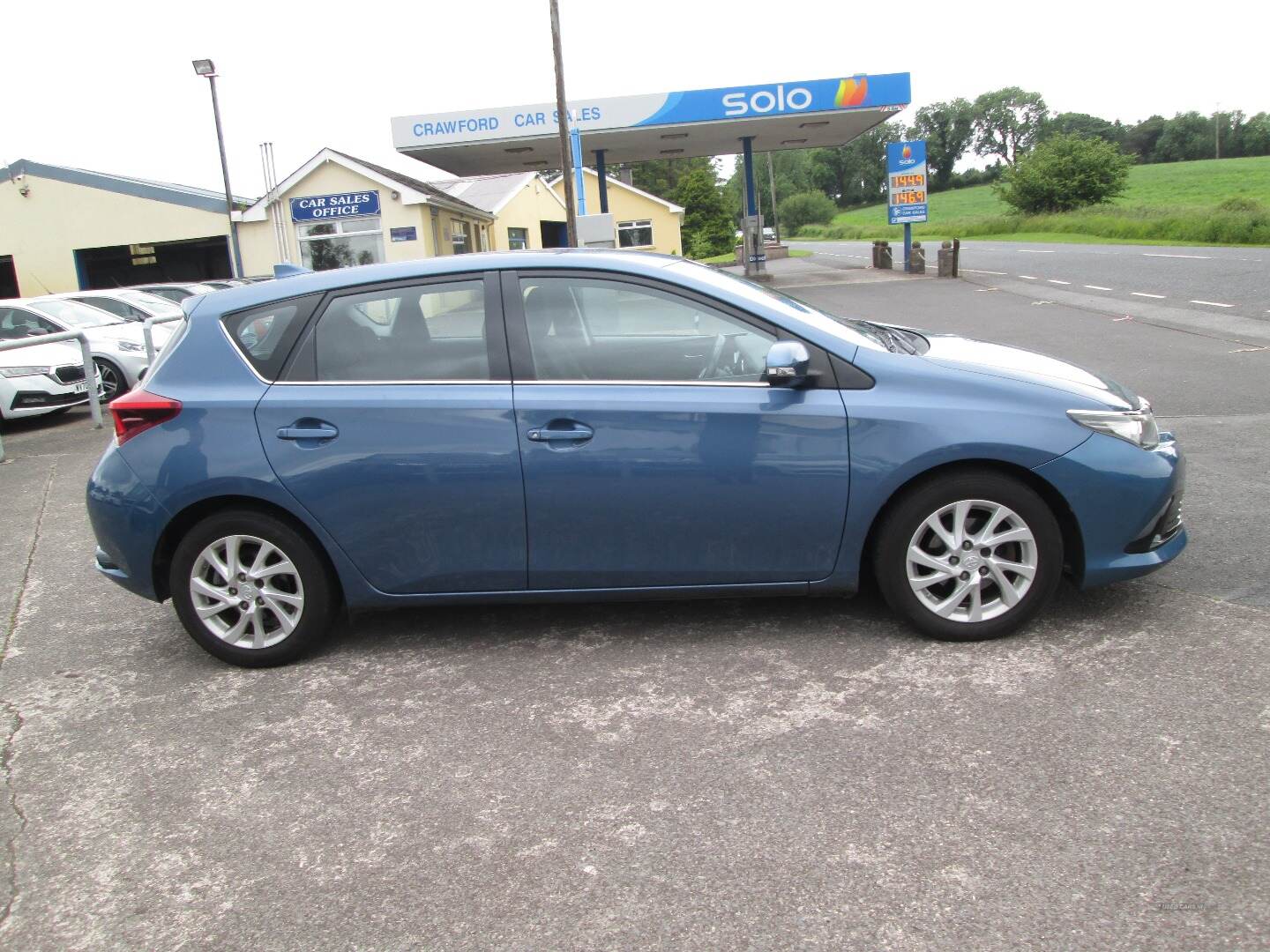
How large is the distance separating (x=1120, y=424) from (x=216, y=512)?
3659 mm

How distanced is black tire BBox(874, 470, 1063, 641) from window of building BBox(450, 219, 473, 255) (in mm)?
30195

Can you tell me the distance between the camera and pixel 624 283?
13.7ft

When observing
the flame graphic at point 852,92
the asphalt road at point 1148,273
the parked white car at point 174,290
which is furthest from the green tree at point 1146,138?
the parked white car at point 174,290

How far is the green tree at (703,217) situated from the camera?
221 feet

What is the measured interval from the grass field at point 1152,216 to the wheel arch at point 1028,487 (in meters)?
29.0

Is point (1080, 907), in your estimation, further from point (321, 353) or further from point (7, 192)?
point (7, 192)

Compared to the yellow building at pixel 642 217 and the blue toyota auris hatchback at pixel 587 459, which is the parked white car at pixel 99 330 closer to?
the blue toyota auris hatchback at pixel 587 459

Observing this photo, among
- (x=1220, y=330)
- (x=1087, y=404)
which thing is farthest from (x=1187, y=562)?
(x=1220, y=330)

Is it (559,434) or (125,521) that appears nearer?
(559,434)

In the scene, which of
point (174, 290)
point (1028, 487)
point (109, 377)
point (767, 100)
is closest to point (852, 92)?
point (767, 100)

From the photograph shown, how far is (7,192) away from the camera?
30641mm

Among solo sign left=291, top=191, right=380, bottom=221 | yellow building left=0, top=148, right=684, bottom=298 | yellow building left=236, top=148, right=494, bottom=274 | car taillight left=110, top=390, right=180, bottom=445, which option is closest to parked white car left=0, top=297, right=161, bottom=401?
car taillight left=110, top=390, right=180, bottom=445

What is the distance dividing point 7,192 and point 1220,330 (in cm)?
3235

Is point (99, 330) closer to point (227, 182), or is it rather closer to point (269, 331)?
point (269, 331)
